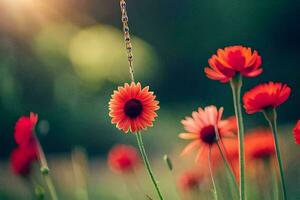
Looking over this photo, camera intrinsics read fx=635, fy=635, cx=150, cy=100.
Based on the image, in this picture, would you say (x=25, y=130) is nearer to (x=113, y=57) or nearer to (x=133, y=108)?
(x=133, y=108)

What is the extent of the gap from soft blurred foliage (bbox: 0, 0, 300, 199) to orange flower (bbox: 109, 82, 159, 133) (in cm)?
435

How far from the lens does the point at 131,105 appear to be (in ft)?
3.98

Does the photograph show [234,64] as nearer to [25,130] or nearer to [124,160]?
[25,130]

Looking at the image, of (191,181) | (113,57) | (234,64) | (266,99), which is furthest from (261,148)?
(113,57)

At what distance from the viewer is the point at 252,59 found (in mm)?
1104

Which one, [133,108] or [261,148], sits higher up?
[261,148]

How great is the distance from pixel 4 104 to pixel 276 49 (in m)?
3.42

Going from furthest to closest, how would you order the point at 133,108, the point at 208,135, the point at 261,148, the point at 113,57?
1. the point at 113,57
2. the point at 261,148
3. the point at 208,135
4. the point at 133,108

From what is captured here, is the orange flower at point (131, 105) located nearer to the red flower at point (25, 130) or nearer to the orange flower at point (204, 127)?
the orange flower at point (204, 127)

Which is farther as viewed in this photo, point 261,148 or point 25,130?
point 261,148

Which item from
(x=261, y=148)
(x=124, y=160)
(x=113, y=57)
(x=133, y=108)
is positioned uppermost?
(x=113, y=57)

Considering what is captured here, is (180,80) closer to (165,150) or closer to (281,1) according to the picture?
(281,1)

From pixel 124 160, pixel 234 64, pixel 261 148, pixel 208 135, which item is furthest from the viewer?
pixel 124 160

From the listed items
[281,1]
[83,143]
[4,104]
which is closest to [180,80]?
[281,1]
